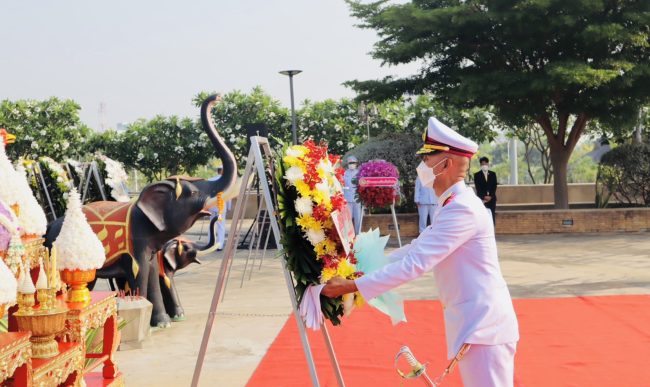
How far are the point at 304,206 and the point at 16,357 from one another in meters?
1.75

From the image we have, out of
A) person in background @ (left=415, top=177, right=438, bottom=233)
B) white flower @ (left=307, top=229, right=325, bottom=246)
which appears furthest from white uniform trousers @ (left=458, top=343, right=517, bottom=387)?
person in background @ (left=415, top=177, right=438, bottom=233)

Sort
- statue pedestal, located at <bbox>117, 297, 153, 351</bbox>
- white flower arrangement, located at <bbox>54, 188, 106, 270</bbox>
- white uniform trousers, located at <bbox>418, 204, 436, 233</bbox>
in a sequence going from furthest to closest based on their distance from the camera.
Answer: white uniform trousers, located at <bbox>418, 204, 436, 233</bbox> → statue pedestal, located at <bbox>117, 297, 153, 351</bbox> → white flower arrangement, located at <bbox>54, 188, 106, 270</bbox>

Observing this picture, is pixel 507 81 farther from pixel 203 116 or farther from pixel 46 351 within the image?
pixel 46 351

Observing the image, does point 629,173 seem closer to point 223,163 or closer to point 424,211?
point 424,211

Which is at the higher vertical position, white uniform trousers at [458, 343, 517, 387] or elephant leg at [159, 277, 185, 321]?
white uniform trousers at [458, 343, 517, 387]

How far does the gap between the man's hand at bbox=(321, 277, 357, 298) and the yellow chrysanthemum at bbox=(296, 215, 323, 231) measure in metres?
0.43

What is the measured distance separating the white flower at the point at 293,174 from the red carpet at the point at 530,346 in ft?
7.23

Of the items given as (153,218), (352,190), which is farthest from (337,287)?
(352,190)

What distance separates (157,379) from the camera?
6.37m

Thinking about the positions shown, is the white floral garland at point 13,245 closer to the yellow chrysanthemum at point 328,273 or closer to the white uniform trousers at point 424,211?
the yellow chrysanthemum at point 328,273

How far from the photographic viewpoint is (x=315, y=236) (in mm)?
4340

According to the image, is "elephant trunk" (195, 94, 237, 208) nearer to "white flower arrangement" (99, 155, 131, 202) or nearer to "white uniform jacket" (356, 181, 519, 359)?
"white flower arrangement" (99, 155, 131, 202)

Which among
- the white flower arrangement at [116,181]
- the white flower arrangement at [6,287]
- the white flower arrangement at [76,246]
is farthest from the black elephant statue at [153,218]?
the white flower arrangement at [6,287]

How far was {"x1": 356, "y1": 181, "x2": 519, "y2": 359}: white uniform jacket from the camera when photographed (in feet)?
11.4
